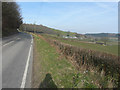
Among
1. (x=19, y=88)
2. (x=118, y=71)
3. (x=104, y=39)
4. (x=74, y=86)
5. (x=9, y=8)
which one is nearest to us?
(x=19, y=88)

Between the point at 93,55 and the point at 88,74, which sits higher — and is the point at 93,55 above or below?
above

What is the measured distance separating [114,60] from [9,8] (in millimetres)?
30781

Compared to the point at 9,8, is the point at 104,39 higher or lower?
lower

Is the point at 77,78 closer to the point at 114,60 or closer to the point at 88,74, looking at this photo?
the point at 88,74

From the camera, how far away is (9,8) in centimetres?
2873

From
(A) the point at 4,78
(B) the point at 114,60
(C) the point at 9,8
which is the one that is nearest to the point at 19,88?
(A) the point at 4,78

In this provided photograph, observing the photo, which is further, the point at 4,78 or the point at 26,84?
the point at 4,78

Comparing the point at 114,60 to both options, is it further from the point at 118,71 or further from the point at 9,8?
the point at 9,8

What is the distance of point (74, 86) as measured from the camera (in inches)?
163

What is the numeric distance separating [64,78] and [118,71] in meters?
2.35

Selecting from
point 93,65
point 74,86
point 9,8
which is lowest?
point 74,86

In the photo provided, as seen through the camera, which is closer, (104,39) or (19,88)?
(19,88)

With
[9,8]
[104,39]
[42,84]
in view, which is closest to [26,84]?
[42,84]

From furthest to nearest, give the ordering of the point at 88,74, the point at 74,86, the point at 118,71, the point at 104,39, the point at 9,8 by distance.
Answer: the point at 104,39, the point at 9,8, the point at 88,74, the point at 118,71, the point at 74,86
